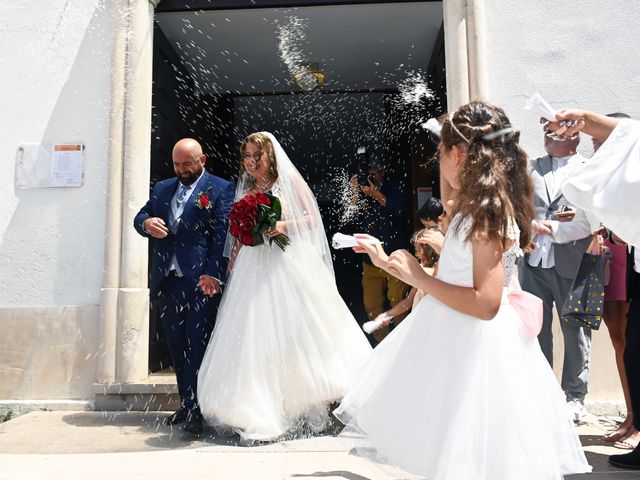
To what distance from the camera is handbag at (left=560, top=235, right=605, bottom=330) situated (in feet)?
12.3

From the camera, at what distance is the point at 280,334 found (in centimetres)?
410

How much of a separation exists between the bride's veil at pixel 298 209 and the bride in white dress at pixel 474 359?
200cm

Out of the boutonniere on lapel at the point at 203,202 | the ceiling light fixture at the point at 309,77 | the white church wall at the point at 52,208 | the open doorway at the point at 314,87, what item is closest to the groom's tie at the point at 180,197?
the boutonniere on lapel at the point at 203,202

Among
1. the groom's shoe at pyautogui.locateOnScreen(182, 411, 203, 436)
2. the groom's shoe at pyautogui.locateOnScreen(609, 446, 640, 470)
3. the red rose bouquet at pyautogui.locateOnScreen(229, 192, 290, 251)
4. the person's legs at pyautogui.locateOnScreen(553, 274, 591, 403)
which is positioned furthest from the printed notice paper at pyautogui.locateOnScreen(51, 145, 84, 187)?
the groom's shoe at pyautogui.locateOnScreen(609, 446, 640, 470)

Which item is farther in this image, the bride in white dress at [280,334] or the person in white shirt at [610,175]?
the bride in white dress at [280,334]

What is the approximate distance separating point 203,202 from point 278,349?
3.92 feet

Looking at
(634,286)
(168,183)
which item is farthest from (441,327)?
(168,183)

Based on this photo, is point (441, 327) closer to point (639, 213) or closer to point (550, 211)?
point (639, 213)

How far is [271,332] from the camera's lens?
13.4 feet

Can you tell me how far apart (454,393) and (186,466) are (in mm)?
1934

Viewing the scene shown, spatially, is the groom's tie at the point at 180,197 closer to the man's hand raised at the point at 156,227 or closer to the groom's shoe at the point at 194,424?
the man's hand raised at the point at 156,227

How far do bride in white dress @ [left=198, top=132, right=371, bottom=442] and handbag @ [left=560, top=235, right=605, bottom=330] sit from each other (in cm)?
141

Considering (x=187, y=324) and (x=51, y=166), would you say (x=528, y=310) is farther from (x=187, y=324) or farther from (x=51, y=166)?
(x=51, y=166)

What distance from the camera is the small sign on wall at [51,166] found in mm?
5422
